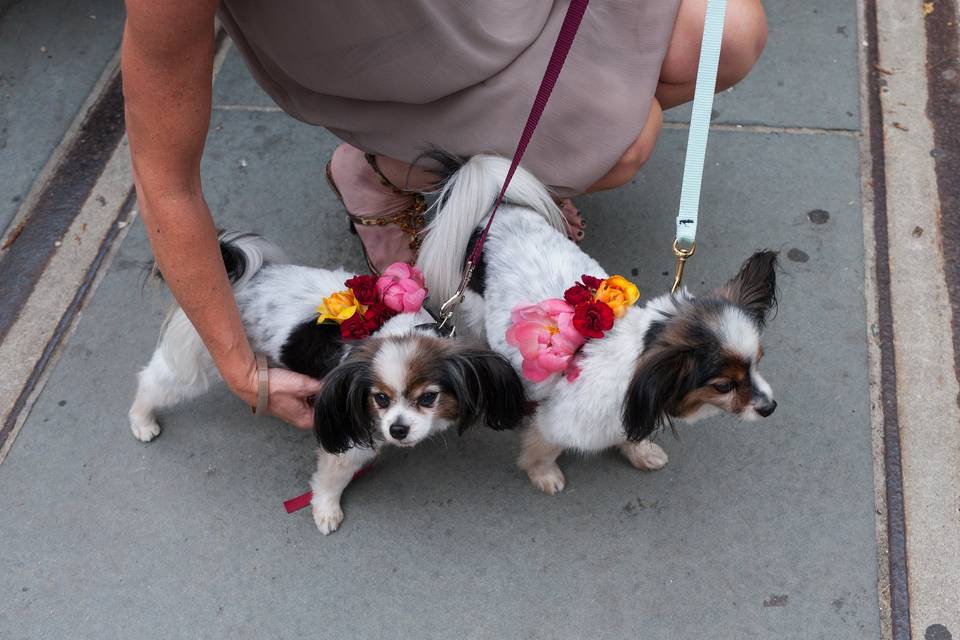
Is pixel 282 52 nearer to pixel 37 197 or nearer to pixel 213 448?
pixel 213 448

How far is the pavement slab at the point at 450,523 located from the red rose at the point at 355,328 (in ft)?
1.81

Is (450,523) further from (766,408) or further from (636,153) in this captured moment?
(636,153)

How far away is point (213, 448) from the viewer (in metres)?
2.33

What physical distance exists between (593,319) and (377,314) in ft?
1.66

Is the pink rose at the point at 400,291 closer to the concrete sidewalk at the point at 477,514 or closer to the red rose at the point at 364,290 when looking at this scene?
the red rose at the point at 364,290

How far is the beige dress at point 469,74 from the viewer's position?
1.86 metres

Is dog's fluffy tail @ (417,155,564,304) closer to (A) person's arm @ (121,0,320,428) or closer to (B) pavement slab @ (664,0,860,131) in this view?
(A) person's arm @ (121,0,320,428)

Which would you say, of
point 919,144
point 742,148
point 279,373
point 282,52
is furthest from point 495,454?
point 919,144

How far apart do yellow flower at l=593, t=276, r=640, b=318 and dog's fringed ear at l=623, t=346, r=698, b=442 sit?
0.51 ft

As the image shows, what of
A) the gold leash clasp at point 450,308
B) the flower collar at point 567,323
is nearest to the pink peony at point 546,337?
the flower collar at point 567,323

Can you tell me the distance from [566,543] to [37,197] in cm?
218

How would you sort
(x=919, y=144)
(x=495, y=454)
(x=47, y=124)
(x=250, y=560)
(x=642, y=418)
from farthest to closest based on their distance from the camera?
1. (x=47, y=124)
2. (x=919, y=144)
3. (x=495, y=454)
4. (x=250, y=560)
5. (x=642, y=418)

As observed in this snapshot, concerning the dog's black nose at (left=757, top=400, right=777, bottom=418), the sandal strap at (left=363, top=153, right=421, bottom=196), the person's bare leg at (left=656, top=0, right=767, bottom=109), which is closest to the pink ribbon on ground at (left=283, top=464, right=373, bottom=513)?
the sandal strap at (left=363, top=153, right=421, bottom=196)

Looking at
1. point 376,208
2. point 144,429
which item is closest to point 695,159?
point 376,208
